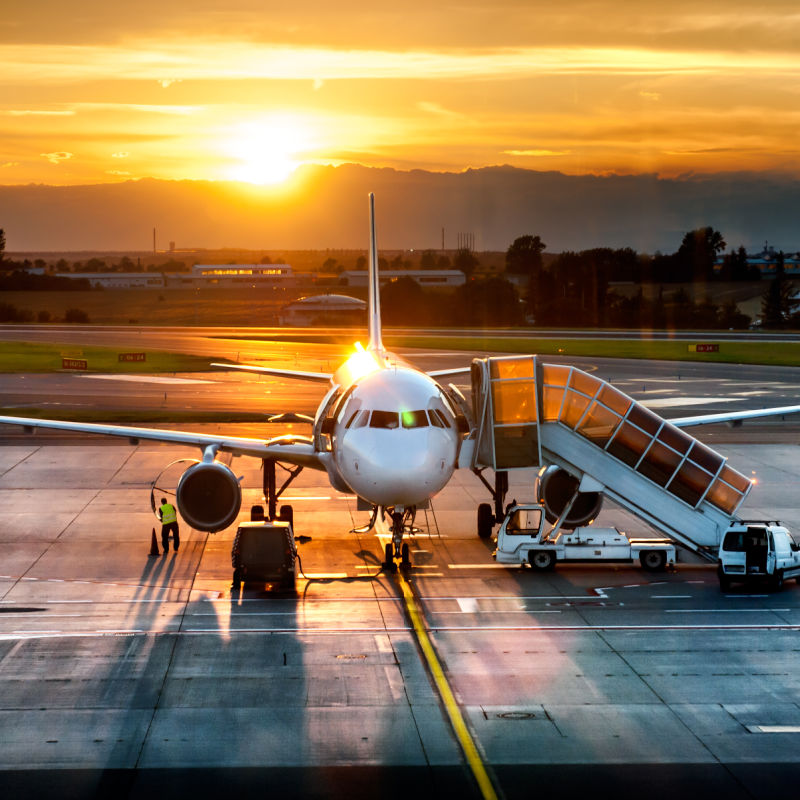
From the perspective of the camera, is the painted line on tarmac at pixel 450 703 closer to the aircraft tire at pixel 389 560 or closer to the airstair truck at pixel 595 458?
the aircraft tire at pixel 389 560

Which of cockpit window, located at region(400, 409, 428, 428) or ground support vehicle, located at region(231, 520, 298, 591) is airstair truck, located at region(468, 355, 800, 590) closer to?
cockpit window, located at region(400, 409, 428, 428)

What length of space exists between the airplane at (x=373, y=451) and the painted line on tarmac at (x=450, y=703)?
272 centimetres

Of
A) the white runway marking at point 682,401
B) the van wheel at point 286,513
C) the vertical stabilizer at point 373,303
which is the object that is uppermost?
the vertical stabilizer at point 373,303

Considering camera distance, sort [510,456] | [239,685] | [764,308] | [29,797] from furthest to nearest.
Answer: [764,308] < [510,456] < [239,685] < [29,797]

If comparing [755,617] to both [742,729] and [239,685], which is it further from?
[239,685]

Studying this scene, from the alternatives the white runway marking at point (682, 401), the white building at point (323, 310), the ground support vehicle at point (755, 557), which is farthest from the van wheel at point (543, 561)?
the white building at point (323, 310)

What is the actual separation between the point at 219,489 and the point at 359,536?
5.51 meters

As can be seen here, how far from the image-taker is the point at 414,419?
28.5m

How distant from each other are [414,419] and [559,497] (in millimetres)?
7861

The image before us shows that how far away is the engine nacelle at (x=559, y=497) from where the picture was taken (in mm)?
33688

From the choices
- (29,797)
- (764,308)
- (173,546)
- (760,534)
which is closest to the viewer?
(29,797)

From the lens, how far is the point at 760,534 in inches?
1148

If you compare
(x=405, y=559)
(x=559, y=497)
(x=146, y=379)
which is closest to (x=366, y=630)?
(x=405, y=559)

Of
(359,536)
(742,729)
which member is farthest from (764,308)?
(742,729)
